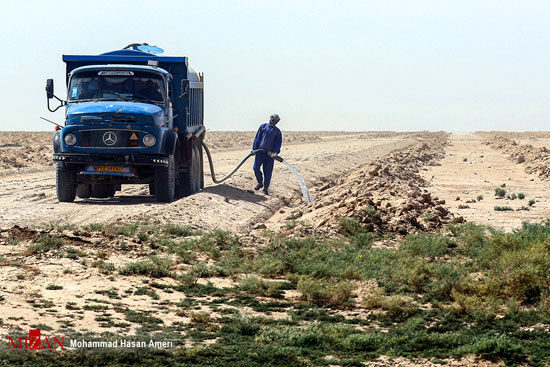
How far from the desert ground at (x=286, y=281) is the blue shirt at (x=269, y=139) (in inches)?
121

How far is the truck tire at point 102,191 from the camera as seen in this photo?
66.9ft

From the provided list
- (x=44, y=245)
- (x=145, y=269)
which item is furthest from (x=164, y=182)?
(x=145, y=269)

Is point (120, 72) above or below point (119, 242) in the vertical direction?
above

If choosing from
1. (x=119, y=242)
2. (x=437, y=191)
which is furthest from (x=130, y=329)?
(x=437, y=191)

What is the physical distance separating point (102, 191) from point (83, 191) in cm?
57

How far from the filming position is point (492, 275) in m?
10.7

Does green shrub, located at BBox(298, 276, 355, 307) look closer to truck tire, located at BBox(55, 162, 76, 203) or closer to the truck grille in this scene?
the truck grille

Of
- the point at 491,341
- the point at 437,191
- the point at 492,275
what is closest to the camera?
the point at 491,341

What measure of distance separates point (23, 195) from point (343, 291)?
43.3ft

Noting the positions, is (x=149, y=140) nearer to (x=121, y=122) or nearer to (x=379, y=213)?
(x=121, y=122)

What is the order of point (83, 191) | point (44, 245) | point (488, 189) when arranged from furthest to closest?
point (488, 189)
point (83, 191)
point (44, 245)

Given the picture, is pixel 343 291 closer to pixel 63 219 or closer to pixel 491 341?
pixel 491 341

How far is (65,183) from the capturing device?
18.4 m

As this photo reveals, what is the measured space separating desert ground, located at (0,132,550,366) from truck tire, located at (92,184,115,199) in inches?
61.4
